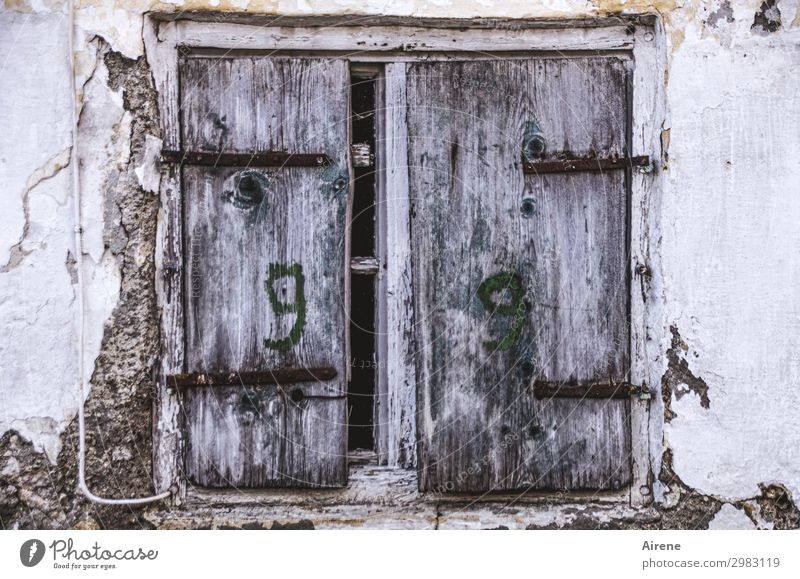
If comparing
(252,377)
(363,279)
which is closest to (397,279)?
(363,279)

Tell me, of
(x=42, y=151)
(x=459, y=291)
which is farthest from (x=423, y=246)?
(x=42, y=151)

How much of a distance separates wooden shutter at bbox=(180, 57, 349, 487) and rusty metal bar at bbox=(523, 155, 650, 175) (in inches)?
23.8

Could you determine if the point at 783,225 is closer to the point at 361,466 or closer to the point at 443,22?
the point at 443,22

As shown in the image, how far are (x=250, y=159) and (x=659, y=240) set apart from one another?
1311 mm

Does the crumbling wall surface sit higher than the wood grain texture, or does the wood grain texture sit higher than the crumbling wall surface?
the wood grain texture

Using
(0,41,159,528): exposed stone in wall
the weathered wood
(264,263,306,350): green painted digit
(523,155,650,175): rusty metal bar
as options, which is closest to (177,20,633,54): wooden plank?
the weathered wood

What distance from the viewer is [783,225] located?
2.26 m

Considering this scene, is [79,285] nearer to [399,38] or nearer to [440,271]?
[440,271]

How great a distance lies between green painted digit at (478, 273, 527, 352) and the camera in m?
2.32

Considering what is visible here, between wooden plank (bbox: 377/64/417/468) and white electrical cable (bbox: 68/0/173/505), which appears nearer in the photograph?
white electrical cable (bbox: 68/0/173/505)

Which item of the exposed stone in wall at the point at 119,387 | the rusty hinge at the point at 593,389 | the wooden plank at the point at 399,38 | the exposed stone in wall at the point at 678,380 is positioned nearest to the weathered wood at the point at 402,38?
the wooden plank at the point at 399,38

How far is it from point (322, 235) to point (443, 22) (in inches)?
30.2

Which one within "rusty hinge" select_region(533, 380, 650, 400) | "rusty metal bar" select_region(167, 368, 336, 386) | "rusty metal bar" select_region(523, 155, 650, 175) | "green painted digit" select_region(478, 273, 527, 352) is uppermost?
"rusty metal bar" select_region(523, 155, 650, 175)

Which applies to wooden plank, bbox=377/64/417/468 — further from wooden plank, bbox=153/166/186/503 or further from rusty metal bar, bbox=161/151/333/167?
wooden plank, bbox=153/166/186/503
